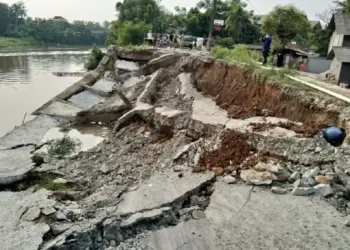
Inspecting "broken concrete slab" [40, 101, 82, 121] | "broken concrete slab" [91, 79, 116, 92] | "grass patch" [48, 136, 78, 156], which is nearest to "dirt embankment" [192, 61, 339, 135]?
"grass patch" [48, 136, 78, 156]

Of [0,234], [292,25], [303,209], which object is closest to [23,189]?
A: [0,234]

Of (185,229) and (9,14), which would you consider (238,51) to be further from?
(9,14)

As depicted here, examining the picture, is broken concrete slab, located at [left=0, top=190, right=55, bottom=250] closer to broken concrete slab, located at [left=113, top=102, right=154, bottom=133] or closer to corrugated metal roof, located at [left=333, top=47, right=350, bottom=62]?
broken concrete slab, located at [left=113, top=102, right=154, bottom=133]

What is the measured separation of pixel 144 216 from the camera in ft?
17.9

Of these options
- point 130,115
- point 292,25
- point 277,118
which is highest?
point 292,25

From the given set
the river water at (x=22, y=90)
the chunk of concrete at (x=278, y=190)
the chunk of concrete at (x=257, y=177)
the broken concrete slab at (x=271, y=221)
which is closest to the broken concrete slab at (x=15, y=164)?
the river water at (x=22, y=90)

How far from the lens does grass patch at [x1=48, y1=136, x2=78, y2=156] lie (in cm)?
1068

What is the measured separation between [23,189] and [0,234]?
251 centimetres

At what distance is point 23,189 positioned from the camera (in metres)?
7.73

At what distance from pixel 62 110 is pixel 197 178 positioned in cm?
1156

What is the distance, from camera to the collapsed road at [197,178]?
493 cm

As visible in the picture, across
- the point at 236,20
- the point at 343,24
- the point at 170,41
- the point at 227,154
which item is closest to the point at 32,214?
the point at 227,154

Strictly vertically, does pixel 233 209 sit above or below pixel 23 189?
above

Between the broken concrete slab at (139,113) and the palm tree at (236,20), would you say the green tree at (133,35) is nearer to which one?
the palm tree at (236,20)
